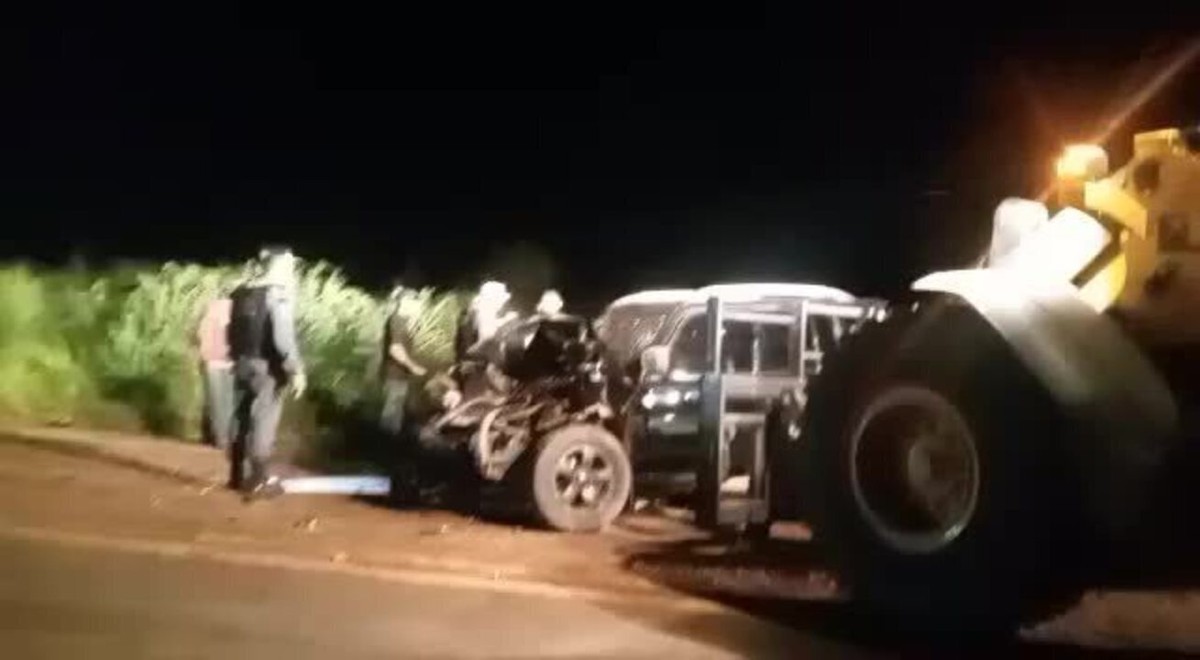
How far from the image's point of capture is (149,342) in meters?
20.5

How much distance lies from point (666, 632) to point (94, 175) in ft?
116

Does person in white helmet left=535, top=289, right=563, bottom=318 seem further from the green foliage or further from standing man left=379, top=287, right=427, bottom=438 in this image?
the green foliage

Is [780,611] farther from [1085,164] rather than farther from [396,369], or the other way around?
[396,369]

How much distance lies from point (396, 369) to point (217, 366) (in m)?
1.45

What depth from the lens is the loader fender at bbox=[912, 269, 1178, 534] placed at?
28.6 feet

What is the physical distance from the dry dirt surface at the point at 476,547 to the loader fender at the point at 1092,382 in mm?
1351

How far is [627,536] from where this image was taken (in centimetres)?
1455

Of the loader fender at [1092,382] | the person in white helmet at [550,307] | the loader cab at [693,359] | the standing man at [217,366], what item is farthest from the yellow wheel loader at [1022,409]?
the standing man at [217,366]

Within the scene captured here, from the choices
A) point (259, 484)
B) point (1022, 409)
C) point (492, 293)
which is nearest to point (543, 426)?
point (259, 484)

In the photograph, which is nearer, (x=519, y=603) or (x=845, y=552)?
(x=845, y=552)

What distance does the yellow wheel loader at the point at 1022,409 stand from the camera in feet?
28.9

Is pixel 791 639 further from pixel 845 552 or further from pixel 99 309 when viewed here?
pixel 99 309

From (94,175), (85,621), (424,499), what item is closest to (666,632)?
(85,621)

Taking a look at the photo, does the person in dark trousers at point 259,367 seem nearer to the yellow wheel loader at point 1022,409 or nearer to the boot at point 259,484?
the boot at point 259,484
